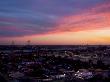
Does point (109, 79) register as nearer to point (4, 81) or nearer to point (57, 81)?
point (57, 81)

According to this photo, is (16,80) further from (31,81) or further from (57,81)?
(57,81)

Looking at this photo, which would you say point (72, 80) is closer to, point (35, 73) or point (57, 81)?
point (57, 81)

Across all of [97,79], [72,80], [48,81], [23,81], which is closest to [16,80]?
[23,81]

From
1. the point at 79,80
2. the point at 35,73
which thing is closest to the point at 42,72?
the point at 35,73

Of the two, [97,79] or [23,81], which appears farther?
[97,79]

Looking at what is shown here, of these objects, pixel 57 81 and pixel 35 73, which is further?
pixel 35 73

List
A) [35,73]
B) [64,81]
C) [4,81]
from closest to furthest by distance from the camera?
[4,81]
[64,81]
[35,73]

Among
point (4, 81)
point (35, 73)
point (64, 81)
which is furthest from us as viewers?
point (35, 73)
